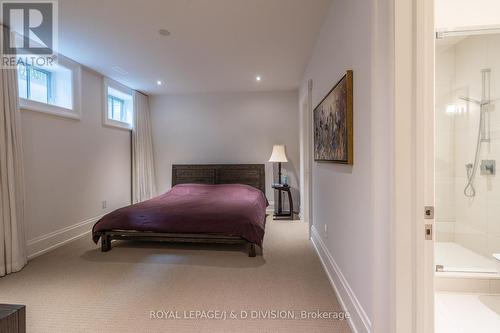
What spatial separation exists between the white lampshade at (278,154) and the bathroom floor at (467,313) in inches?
121

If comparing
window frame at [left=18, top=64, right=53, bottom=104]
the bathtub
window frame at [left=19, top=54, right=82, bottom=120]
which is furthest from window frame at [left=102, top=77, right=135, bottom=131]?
the bathtub

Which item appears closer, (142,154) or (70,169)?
(70,169)

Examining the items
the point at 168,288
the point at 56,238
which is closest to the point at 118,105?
the point at 56,238

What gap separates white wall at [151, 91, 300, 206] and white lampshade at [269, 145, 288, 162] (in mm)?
379

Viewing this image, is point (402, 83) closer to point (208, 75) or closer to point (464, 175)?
point (464, 175)

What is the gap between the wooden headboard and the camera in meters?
5.23

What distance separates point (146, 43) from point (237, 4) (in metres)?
1.36

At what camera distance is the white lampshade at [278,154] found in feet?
15.9

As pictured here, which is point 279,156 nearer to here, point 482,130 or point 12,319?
point 482,130

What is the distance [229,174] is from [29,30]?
11.6 feet

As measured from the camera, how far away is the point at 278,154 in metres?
4.87

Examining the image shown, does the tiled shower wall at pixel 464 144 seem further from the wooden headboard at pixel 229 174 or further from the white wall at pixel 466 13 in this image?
the wooden headboard at pixel 229 174

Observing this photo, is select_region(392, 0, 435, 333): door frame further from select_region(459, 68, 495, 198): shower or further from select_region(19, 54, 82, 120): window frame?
select_region(19, 54, 82, 120): window frame

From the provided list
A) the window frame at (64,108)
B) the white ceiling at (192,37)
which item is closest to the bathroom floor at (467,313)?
the white ceiling at (192,37)
